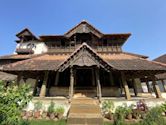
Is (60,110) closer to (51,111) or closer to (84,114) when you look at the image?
(51,111)

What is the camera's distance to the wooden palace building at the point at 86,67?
12.6 meters

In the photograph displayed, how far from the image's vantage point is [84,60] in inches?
497

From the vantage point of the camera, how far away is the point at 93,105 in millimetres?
11273

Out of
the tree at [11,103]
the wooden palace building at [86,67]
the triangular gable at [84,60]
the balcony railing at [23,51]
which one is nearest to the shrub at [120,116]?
the wooden palace building at [86,67]

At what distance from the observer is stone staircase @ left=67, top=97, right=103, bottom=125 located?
29.2ft

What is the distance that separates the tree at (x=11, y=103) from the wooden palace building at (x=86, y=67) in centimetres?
626

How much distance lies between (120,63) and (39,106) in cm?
884

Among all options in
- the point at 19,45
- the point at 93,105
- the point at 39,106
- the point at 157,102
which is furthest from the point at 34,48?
the point at 157,102

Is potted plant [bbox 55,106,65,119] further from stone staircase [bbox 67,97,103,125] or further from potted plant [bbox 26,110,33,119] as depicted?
potted plant [bbox 26,110,33,119]

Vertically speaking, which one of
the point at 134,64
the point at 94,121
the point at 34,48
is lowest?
the point at 94,121

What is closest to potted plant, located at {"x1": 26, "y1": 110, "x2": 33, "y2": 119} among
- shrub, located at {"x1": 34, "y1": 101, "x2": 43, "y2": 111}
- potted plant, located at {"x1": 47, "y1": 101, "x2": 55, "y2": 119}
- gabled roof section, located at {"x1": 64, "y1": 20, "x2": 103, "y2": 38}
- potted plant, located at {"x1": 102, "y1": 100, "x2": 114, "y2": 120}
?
shrub, located at {"x1": 34, "y1": 101, "x2": 43, "y2": 111}

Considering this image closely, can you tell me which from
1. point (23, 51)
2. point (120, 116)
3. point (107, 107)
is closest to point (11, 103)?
point (120, 116)

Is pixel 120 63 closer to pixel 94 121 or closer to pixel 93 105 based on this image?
pixel 93 105

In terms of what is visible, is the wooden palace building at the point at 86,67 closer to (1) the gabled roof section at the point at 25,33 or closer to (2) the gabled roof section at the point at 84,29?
(2) the gabled roof section at the point at 84,29
